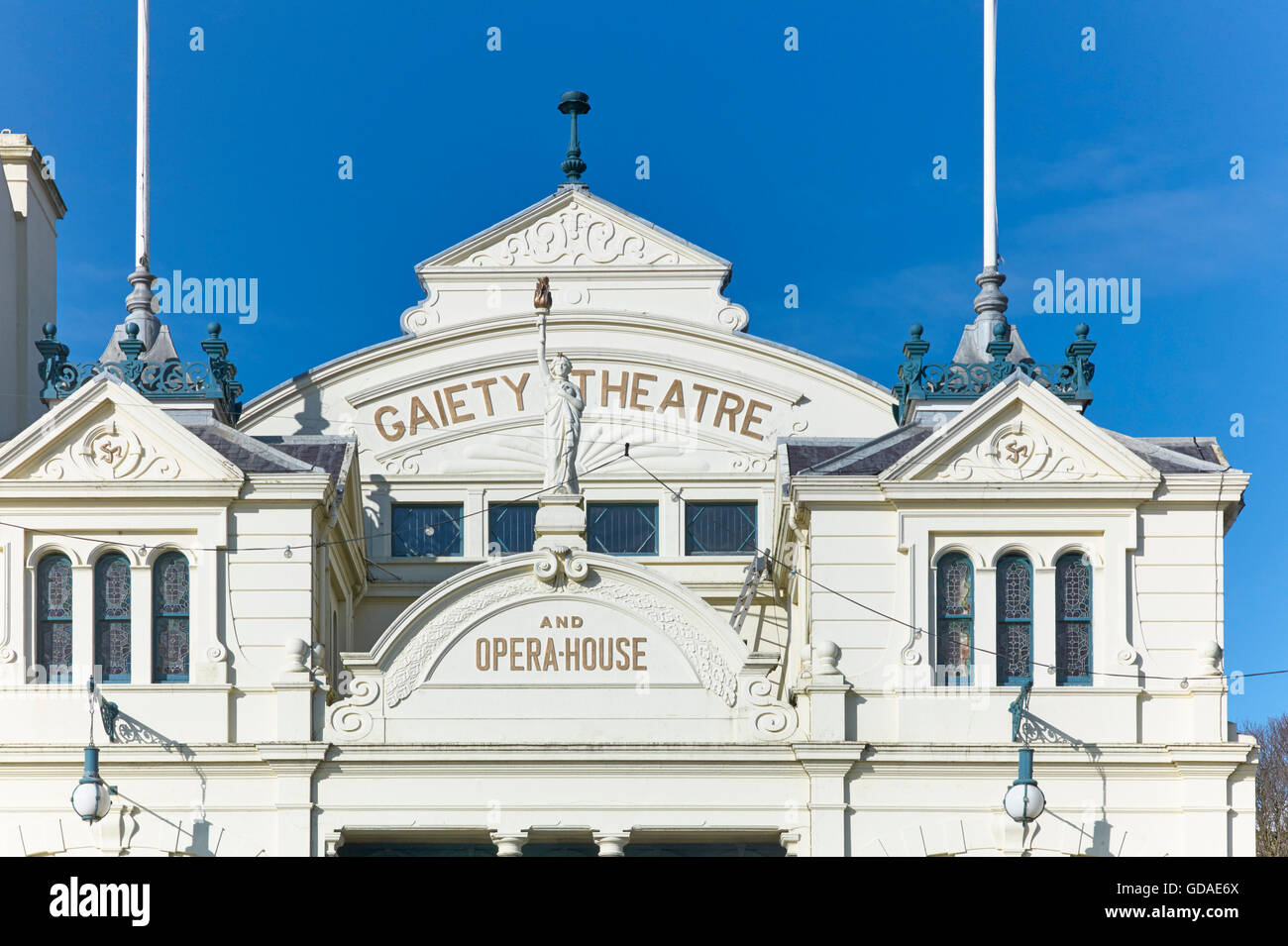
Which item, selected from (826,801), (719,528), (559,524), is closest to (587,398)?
(719,528)

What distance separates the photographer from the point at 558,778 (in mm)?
35062

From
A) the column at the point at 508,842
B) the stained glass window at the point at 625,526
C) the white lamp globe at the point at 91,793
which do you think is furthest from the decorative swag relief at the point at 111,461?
the stained glass window at the point at 625,526

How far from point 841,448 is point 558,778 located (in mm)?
7802

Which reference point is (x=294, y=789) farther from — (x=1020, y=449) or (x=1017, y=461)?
(x=1020, y=449)

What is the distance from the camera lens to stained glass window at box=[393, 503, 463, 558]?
43.1 m

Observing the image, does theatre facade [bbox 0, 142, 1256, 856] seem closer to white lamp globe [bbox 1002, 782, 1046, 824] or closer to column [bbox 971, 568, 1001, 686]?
column [bbox 971, 568, 1001, 686]

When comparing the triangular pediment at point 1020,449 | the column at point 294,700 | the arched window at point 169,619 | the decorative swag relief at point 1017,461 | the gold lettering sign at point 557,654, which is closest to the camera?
the column at point 294,700

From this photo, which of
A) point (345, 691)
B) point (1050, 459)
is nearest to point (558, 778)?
point (345, 691)

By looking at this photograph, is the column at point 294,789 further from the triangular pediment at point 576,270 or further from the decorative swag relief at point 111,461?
the triangular pediment at point 576,270

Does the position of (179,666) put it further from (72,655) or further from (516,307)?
(516,307)

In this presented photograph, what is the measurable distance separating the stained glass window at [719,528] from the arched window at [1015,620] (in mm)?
7768

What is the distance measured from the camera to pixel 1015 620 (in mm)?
36000

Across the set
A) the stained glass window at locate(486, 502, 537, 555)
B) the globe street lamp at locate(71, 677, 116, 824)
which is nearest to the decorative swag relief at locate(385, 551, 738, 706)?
the globe street lamp at locate(71, 677, 116, 824)

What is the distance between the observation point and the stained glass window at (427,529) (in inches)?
1695
